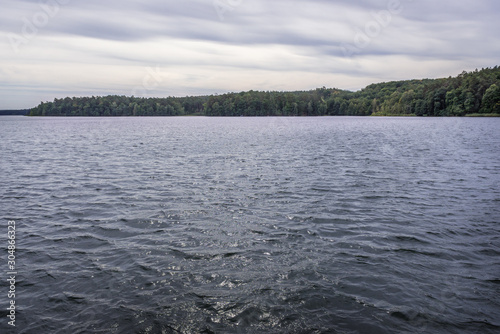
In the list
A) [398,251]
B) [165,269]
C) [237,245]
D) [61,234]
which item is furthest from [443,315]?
[61,234]

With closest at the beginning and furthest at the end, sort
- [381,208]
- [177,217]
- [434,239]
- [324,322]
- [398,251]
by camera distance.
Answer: [324,322], [398,251], [434,239], [177,217], [381,208]

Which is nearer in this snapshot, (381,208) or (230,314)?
(230,314)

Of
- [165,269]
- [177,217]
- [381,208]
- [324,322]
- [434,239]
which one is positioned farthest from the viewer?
[381,208]

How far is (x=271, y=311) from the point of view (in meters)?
8.48

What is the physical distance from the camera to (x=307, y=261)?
1120cm

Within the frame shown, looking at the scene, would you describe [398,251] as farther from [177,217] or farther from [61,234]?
[61,234]

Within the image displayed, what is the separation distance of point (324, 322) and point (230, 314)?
7.35ft

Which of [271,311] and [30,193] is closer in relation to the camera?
[271,311]

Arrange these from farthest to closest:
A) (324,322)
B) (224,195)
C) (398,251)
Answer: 1. (224,195)
2. (398,251)
3. (324,322)

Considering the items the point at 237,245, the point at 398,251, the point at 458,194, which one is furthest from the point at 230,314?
the point at 458,194

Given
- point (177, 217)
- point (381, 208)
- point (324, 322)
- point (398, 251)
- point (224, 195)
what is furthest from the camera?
point (224, 195)

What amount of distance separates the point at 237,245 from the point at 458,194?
1506 centimetres

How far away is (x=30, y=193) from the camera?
20766 millimetres

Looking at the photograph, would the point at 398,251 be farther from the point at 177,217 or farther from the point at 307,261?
the point at 177,217
